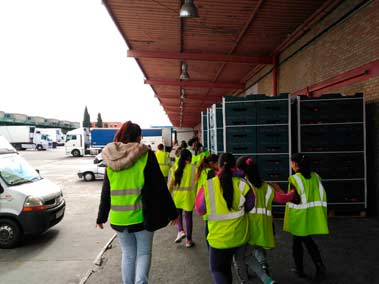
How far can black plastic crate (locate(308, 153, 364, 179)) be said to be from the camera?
307 inches

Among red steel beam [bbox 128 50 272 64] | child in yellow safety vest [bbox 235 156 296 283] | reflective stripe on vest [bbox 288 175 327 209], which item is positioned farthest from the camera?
red steel beam [bbox 128 50 272 64]

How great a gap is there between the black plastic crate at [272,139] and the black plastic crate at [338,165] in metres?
0.73

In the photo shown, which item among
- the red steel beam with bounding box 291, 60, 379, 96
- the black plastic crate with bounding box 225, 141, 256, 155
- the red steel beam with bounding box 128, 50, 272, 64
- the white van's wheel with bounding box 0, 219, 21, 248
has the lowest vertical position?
the white van's wheel with bounding box 0, 219, 21, 248

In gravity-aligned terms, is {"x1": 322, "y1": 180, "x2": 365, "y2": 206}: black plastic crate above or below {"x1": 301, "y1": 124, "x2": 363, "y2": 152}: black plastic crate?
below

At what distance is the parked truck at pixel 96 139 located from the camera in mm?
39188

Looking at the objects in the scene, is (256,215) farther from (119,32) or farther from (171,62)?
(171,62)

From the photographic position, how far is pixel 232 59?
14.4 metres

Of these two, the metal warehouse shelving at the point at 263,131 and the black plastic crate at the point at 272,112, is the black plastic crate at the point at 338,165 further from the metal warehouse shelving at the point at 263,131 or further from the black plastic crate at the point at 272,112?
the black plastic crate at the point at 272,112

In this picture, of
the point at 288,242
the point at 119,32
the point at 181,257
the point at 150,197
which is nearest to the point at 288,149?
the point at 288,242

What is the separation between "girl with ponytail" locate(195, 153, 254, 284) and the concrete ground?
4.63 ft

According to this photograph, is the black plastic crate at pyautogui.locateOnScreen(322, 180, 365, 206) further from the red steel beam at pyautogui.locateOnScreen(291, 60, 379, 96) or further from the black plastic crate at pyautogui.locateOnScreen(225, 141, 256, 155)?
the red steel beam at pyautogui.locateOnScreen(291, 60, 379, 96)

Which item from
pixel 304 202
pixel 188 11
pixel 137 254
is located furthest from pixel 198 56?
pixel 137 254

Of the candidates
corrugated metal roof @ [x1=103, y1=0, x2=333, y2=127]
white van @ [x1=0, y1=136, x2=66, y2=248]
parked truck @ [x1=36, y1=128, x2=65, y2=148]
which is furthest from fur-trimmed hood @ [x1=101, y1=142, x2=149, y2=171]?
parked truck @ [x1=36, y1=128, x2=65, y2=148]

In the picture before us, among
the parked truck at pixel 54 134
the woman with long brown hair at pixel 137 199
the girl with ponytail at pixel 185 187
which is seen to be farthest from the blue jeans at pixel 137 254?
the parked truck at pixel 54 134
